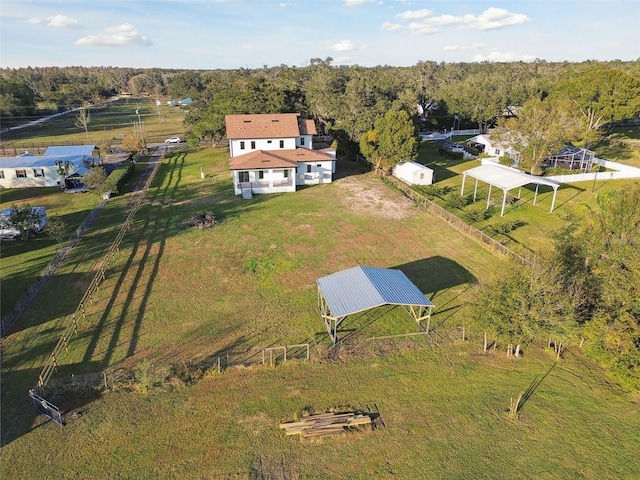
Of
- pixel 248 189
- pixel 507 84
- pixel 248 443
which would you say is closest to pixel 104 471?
pixel 248 443

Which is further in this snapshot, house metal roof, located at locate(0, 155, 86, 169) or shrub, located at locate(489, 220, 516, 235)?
house metal roof, located at locate(0, 155, 86, 169)

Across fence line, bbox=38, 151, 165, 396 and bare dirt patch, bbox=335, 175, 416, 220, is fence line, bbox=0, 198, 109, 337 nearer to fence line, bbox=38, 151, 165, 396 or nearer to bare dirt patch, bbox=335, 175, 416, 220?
fence line, bbox=38, 151, 165, 396

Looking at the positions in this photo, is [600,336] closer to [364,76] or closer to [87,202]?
[87,202]

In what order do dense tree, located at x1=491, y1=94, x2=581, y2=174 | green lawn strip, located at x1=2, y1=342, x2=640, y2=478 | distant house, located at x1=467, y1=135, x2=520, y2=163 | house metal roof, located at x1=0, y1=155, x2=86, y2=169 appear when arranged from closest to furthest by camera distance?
1. green lawn strip, located at x1=2, y1=342, x2=640, y2=478
2. house metal roof, located at x1=0, y1=155, x2=86, y2=169
3. dense tree, located at x1=491, y1=94, x2=581, y2=174
4. distant house, located at x1=467, y1=135, x2=520, y2=163

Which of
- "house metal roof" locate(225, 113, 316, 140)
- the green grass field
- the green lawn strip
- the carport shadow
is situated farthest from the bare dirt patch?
the green lawn strip

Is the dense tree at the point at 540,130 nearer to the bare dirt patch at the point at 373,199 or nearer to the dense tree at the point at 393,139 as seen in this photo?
the dense tree at the point at 393,139

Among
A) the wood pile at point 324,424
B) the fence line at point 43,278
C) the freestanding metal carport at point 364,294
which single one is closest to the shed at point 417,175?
the freestanding metal carport at point 364,294

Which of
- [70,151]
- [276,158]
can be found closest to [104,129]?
[70,151]
